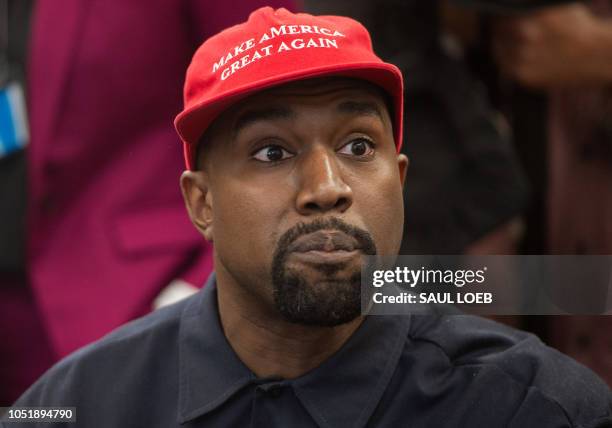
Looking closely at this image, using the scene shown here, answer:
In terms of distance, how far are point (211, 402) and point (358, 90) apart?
533 mm

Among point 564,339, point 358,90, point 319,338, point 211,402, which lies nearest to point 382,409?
point 319,338

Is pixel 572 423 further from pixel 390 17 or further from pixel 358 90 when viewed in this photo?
pixel 390 17

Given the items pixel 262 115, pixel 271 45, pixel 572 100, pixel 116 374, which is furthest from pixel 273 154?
pixel 572 100

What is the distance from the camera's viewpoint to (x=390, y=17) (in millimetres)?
2439

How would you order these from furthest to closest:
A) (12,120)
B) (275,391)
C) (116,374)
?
1. (12,120)
2. (116,374)
3. (275,391)

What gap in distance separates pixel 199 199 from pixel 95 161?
2.08ft

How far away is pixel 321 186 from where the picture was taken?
1653mm

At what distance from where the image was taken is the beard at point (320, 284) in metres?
1.66

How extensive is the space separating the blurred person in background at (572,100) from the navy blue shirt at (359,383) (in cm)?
79

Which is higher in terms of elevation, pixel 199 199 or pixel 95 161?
pixel 199 199

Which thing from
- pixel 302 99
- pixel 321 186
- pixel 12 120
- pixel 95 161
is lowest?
pixel 95 161

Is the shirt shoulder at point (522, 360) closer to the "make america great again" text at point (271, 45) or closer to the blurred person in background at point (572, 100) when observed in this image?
the "make america great again" text at point (271, 45)

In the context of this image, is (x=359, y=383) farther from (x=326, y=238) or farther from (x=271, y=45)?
(x=271, y=45)

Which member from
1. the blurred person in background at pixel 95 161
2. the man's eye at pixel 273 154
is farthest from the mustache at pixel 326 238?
the blurred person in background at pixel 95 161
